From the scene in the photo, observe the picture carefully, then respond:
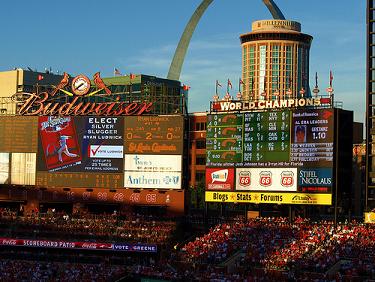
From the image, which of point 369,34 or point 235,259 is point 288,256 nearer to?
point 235,259

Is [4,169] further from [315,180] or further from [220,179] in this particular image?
[315,180]

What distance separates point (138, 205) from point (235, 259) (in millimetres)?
13332

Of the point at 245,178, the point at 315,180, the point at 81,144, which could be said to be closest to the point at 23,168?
the point at 81,144

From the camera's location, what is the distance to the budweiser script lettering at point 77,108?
70875 mm

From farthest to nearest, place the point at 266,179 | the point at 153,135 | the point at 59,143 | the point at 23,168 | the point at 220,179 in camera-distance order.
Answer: the point at 23,168 < the point at 59,143 < the point at 153,135 < the point at 220,179 < the point at 266,179

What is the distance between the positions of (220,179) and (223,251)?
6965mm

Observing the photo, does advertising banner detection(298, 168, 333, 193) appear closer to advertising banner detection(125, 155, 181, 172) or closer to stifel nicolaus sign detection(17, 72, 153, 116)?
advertising banner detection(125, 155, 181, 172)

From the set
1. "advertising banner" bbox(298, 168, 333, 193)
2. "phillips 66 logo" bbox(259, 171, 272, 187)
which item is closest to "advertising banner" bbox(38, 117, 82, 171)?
"phillips 66 logo" bbox(259, 171, 272, 187)

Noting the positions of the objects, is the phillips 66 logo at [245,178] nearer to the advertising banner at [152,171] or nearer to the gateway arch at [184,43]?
the advertising banner at [152,171]

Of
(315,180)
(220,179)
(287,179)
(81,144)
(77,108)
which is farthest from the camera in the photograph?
(77,108)

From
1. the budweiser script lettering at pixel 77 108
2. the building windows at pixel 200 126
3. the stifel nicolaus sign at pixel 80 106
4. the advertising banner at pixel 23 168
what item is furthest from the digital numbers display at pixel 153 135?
the building windows at pixel 200 126

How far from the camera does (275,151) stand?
63.3 m

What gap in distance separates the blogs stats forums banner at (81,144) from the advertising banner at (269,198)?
31.9 ft

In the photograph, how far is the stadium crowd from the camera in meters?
55.3
